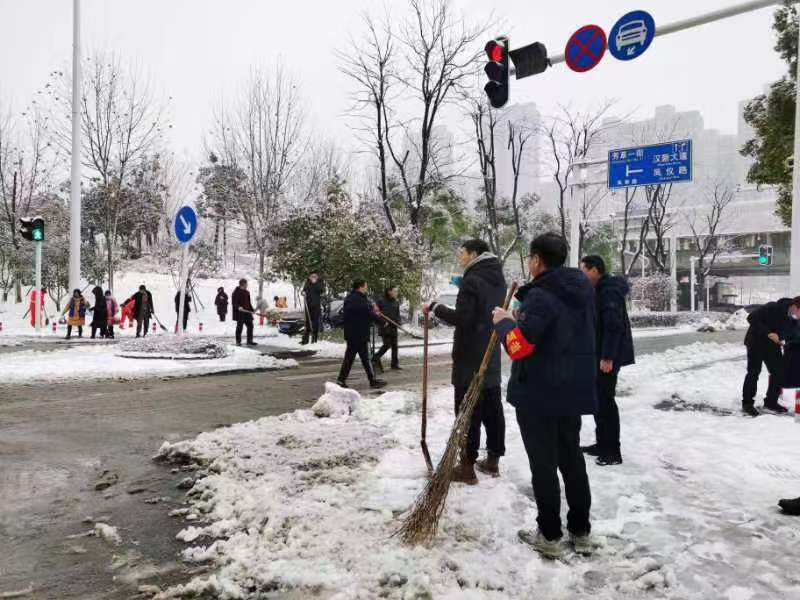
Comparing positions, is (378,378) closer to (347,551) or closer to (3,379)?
(3,379)

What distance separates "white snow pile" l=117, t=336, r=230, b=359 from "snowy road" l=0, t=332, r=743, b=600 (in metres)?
2.55

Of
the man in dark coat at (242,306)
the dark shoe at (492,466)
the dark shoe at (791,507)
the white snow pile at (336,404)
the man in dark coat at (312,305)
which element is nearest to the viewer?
the dark shoe at (791,507)

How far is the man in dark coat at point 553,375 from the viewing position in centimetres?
329

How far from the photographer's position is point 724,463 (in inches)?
206

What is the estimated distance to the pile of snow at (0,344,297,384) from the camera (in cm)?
1030

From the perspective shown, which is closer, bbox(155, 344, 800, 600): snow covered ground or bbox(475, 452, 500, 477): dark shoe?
bbox(155, 344, 800, 600): snow covered ground

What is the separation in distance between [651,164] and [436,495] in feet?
27.1

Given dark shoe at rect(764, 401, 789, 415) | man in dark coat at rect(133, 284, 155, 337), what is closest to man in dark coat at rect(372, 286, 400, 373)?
dark shoe at rect(764, 401, 789, 415)

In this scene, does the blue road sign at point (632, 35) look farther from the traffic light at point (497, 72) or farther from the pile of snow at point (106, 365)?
the pile of snow at point (106, 365)

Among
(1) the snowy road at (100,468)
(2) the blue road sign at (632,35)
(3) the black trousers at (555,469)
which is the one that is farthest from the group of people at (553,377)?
(2) the blue road sign at (632,35)

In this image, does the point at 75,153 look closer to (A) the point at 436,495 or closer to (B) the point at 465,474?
(B) the point at 465,474

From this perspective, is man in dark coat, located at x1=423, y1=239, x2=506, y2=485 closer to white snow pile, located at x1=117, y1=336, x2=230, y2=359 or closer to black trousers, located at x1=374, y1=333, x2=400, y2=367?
black trousers, located at x1=374, y1=333, x2=400, y2=367

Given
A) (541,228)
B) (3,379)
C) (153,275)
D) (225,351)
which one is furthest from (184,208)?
(541,228)

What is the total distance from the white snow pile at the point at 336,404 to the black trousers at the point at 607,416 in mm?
2932
